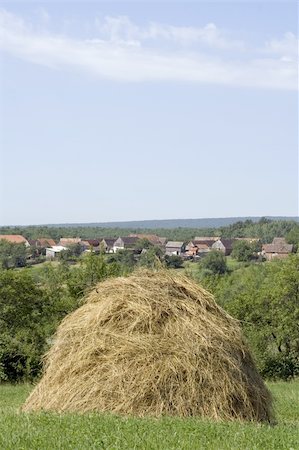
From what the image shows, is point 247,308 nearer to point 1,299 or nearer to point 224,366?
point 1,299

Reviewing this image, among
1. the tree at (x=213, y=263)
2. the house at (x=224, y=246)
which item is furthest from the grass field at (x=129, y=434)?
the house at (x=224, y=246)

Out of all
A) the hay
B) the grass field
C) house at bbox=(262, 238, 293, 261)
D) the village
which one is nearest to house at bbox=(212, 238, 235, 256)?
the village

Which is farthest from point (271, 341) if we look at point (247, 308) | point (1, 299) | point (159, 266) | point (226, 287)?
point (159, 266)

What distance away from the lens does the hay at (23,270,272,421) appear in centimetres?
1139

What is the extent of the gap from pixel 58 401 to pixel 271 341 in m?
35.7

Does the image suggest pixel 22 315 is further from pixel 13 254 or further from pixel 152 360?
pixel 13 254

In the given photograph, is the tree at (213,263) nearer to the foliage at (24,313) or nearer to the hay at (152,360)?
the foliage at (24,313)

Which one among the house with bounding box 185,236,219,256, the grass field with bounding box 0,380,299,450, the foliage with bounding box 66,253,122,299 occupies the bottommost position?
the house with bounding box 185,236,219,256

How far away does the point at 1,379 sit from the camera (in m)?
35.0

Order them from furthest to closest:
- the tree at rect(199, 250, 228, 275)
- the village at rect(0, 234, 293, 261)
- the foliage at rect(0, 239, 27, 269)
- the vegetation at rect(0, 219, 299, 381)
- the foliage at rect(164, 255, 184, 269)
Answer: the village at rect(0, 234, 293, 261) → the tree at rect(199, 250, 228, 275) → the foliage at rect(0, 239, 27, 269) → the vegetation at rect(0, 219, 299, 381) → the foliage at rect(164, 255, 184, 269)

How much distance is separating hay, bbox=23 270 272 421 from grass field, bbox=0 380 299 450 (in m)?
0.66

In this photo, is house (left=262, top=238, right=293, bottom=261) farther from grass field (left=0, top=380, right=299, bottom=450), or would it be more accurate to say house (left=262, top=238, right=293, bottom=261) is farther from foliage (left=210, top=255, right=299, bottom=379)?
grass field (left=0, top=380, right=299, bottom=450)

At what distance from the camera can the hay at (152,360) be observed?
37.4 feet

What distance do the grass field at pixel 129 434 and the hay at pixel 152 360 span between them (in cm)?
66
